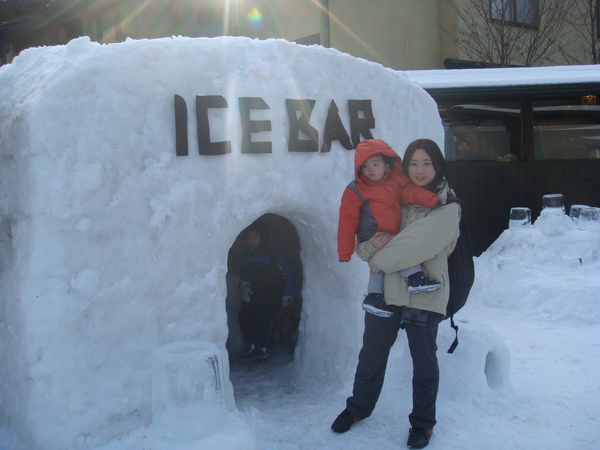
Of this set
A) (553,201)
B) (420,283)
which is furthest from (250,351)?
(553,201)

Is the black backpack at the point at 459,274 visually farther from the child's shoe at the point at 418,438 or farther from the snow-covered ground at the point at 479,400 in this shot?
the snow-covered ground at the point at 479,400

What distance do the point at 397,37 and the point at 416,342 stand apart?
36.9ft

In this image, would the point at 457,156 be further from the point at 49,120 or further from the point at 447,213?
the point at 49,120

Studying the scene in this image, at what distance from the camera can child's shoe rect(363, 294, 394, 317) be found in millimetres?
3342

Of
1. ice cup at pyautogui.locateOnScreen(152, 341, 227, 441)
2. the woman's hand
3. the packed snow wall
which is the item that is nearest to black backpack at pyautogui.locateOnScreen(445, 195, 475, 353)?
the woman's hand

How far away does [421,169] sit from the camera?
3.30m

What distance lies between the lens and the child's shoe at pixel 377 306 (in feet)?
11.0

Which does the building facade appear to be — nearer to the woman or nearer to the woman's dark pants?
the woman

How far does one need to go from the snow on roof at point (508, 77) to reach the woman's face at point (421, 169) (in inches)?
203

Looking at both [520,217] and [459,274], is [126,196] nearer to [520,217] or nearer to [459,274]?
[459,274]

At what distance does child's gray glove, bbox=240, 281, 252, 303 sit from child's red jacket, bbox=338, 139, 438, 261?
90.3 inches

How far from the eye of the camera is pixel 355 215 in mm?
3389

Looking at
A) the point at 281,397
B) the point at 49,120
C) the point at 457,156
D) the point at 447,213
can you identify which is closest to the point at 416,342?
the point at 447,213

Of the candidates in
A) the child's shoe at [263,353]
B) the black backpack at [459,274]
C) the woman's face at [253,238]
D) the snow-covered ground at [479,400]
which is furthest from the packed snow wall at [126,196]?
the child's shoe at [263,353]
